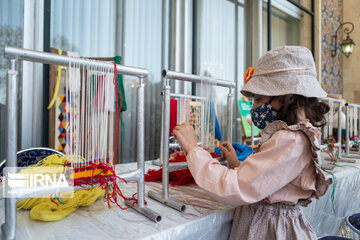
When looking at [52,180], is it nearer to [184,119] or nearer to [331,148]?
[184,119]

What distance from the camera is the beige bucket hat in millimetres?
761

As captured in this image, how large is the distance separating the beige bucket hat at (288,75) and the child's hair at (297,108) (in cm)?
4

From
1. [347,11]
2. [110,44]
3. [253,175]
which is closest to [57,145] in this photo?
[110,44]

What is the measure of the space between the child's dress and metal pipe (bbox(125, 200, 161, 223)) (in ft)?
0.58

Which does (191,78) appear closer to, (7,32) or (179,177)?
(179,177)

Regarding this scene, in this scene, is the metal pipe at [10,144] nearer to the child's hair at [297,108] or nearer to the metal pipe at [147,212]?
the metal pipe at [147,212]

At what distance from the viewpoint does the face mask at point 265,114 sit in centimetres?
84

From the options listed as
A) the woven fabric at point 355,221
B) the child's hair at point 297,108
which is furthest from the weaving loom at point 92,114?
the woven fabric at point 355,221

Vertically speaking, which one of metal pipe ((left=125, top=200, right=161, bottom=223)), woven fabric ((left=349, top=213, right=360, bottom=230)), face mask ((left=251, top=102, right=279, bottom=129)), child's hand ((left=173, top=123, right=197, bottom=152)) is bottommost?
woven fabric ((left=349, top=213, right=360, bottom=230))

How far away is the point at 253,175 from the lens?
694 mm

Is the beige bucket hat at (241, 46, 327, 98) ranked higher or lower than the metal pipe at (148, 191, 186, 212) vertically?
higher

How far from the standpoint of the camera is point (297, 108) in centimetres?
80

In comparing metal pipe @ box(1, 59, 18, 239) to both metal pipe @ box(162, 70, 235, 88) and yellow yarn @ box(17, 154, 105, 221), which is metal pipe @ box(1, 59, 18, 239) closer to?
yellow yarn @ box(17, 154, 105, 221)

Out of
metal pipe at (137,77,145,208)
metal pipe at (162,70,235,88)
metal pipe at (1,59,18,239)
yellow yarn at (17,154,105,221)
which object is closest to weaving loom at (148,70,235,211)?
metal pipe at (162,70,235,88)
